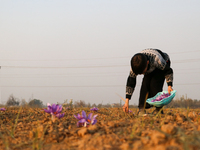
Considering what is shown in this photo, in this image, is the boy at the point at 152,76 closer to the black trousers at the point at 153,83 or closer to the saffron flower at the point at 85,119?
the black trousers at the point at 153,83

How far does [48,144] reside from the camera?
1.72 m

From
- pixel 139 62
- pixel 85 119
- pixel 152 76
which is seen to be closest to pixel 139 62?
pixel 139 62

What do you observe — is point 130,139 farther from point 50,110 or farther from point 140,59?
point 140,59

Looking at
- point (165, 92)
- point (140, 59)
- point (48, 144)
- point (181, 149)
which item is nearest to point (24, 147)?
point (48, 144)

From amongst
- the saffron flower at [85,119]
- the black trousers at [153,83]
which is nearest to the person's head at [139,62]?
the black trousers at [153,83]

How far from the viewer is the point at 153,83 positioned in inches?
162

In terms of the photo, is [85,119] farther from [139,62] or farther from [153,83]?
[153,83]

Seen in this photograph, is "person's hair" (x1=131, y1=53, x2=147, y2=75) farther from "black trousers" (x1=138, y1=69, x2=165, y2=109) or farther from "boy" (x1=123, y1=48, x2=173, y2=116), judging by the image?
"black trousers" (x1=138, y1=69, x2=165, y2=109)

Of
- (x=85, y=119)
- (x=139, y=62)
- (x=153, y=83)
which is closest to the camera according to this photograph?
(x=85, y=119)

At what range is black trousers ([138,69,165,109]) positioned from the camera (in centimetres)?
410

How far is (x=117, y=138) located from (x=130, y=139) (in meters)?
0.13

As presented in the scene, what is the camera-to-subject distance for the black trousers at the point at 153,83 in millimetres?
4102

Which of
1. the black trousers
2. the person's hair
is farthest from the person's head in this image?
the black trousers

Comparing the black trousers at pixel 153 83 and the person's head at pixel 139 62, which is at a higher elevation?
the person's head at pixel 139 62
